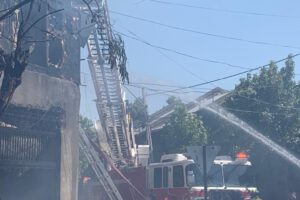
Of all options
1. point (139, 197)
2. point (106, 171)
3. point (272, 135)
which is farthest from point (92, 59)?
point (272, 135)

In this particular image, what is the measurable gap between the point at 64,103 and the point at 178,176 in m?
3.94

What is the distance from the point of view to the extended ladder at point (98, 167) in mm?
15188

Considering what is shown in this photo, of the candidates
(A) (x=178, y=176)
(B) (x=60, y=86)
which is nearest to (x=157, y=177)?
(A) (x=178, y=176)

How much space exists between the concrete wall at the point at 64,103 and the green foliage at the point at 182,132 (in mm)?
10775

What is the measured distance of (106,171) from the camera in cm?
1591

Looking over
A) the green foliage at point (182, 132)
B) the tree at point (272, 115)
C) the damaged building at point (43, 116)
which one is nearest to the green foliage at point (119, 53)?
the damaged building at point (43, 116)

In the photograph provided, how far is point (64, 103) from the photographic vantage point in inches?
493

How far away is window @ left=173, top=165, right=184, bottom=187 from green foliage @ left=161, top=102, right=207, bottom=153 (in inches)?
329

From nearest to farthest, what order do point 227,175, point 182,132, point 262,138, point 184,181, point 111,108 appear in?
point 184,181, point 227,175, point 111,108, point 262,138, point 182,132

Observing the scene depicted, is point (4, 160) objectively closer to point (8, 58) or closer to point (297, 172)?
point (8, 58)

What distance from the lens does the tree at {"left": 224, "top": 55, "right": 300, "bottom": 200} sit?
1886 cm

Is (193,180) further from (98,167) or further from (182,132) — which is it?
(182,132)

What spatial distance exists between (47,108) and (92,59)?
181 inches

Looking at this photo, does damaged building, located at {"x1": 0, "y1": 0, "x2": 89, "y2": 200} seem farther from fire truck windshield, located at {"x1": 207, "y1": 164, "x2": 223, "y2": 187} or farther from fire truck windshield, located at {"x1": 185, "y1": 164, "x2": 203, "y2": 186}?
fire truck windshield, located at {"x1": 207, "y1": 164, "x2": 223, "y2": 187}
